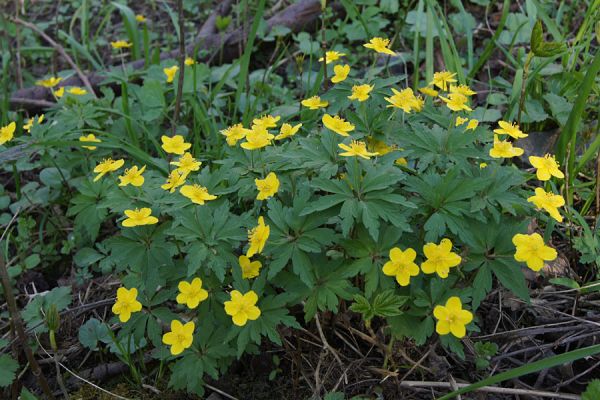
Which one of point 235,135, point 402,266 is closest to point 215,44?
point 235,135

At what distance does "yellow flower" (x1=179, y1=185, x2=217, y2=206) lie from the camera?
1646 millimetres

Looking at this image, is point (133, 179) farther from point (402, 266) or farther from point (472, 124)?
point (472, 124)

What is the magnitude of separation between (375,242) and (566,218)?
1.02m

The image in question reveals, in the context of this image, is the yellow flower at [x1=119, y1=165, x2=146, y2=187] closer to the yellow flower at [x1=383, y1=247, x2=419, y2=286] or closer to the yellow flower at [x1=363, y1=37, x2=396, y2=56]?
the yellow flower at [x1=383, y1=247, x2=419, y2=286]

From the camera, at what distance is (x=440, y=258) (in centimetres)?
155

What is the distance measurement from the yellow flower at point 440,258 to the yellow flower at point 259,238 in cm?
43

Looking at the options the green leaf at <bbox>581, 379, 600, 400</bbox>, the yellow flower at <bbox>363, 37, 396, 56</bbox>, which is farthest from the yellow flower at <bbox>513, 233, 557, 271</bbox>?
the yellow flower at <bbox>363, 37, 396, 56</bbox>

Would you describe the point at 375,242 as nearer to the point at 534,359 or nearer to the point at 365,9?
the point at 534,359

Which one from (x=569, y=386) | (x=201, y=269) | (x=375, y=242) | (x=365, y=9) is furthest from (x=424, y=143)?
(x=365, y=9)

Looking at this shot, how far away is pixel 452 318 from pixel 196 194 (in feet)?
2.58

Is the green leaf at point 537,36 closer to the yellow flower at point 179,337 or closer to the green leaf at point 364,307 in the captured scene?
the green leaf at point 364,307

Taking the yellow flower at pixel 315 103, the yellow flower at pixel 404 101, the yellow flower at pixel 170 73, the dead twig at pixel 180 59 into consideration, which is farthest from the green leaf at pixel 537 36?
the yellow flower at pixel 170 73

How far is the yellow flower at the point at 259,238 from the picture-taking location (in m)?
1.55

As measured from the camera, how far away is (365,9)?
11.9ft
